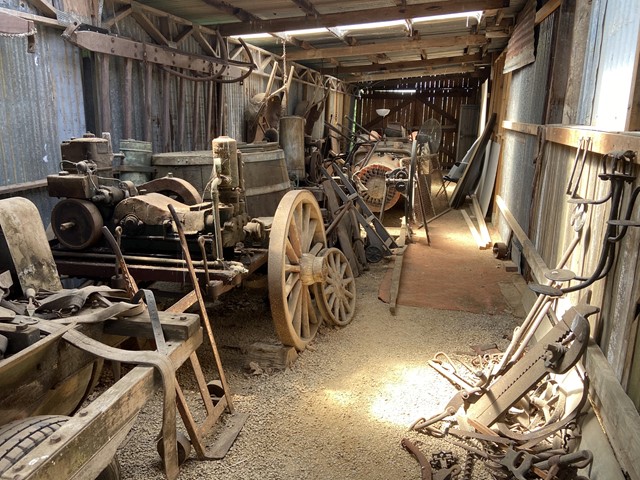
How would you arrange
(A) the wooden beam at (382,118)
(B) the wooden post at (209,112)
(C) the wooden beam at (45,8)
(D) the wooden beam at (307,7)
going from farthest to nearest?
(A) the wooden beam at (382,118)
(B) the wooden post at (209,112)
(D) the wooden beam at (307,7)
(C) the wooden beam at (45,8)

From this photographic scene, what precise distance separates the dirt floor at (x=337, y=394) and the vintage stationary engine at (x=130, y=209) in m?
1.03

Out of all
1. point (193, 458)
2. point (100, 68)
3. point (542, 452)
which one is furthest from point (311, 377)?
point (100, 68)

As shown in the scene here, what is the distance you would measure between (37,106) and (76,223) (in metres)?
1.27

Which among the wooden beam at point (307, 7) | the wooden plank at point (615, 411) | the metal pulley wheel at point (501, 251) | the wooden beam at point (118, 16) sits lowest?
the metal pulley wheel at point (501, 251)

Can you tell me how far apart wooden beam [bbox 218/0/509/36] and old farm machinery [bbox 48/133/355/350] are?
3161 mm

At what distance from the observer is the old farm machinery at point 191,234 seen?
3385mm

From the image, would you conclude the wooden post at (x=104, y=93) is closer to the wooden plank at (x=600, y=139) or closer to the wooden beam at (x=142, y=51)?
the wooden beam at (x=142, y=51)

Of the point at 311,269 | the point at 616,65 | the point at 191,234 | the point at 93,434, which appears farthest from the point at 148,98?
the point at 93,434

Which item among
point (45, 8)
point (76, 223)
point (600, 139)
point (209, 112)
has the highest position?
point (45, 8)

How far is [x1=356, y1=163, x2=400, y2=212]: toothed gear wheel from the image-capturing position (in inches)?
368

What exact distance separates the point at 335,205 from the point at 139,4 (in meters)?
3.16

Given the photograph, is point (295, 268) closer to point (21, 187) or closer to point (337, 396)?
point (337, 396)

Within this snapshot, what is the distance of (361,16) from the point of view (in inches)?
251

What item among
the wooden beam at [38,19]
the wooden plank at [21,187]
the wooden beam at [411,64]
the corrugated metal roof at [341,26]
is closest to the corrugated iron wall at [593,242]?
the corrugated metal roof at [341,26]
